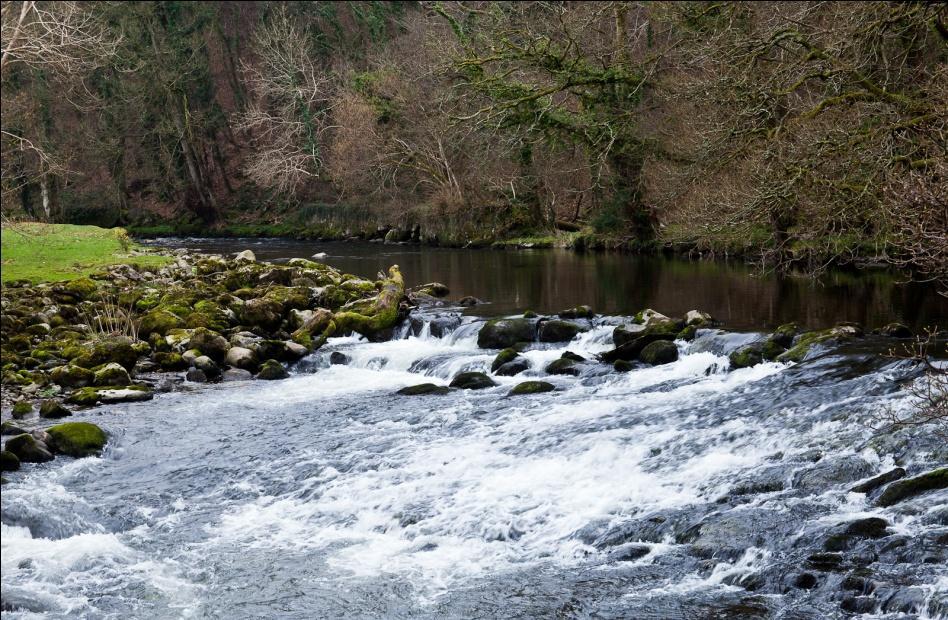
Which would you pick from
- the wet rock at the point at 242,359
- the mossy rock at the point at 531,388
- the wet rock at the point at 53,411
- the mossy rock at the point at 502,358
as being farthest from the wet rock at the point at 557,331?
the wet rock at the point at 53,411

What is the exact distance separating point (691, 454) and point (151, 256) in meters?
24.1

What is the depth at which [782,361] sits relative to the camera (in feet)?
49.1

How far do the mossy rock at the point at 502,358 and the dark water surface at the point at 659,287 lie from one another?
14.7ft

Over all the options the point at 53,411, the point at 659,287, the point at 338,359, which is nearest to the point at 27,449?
the point at 53,411

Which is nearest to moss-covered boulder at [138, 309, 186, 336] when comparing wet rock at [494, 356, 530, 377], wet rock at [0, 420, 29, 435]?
wet rock at [0, 420, 29, 435]

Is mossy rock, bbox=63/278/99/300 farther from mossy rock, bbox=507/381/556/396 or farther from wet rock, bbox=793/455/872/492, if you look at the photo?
wet rock, bbox=793/455/872/492

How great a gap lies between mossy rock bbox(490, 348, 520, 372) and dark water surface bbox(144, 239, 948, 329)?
449 centimetres

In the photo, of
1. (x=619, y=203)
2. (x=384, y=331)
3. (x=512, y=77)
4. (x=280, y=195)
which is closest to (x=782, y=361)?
(x=384, y=331)

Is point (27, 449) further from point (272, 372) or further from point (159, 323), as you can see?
point (159, 323)

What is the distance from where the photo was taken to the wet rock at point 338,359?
61.7 ft

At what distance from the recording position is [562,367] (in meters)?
16.4

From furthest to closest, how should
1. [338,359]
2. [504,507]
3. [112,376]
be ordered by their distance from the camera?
[338,359]
[112,376]
[504,507]

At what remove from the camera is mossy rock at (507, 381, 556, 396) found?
15.1 meters

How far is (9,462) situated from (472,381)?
7233 millimetres
